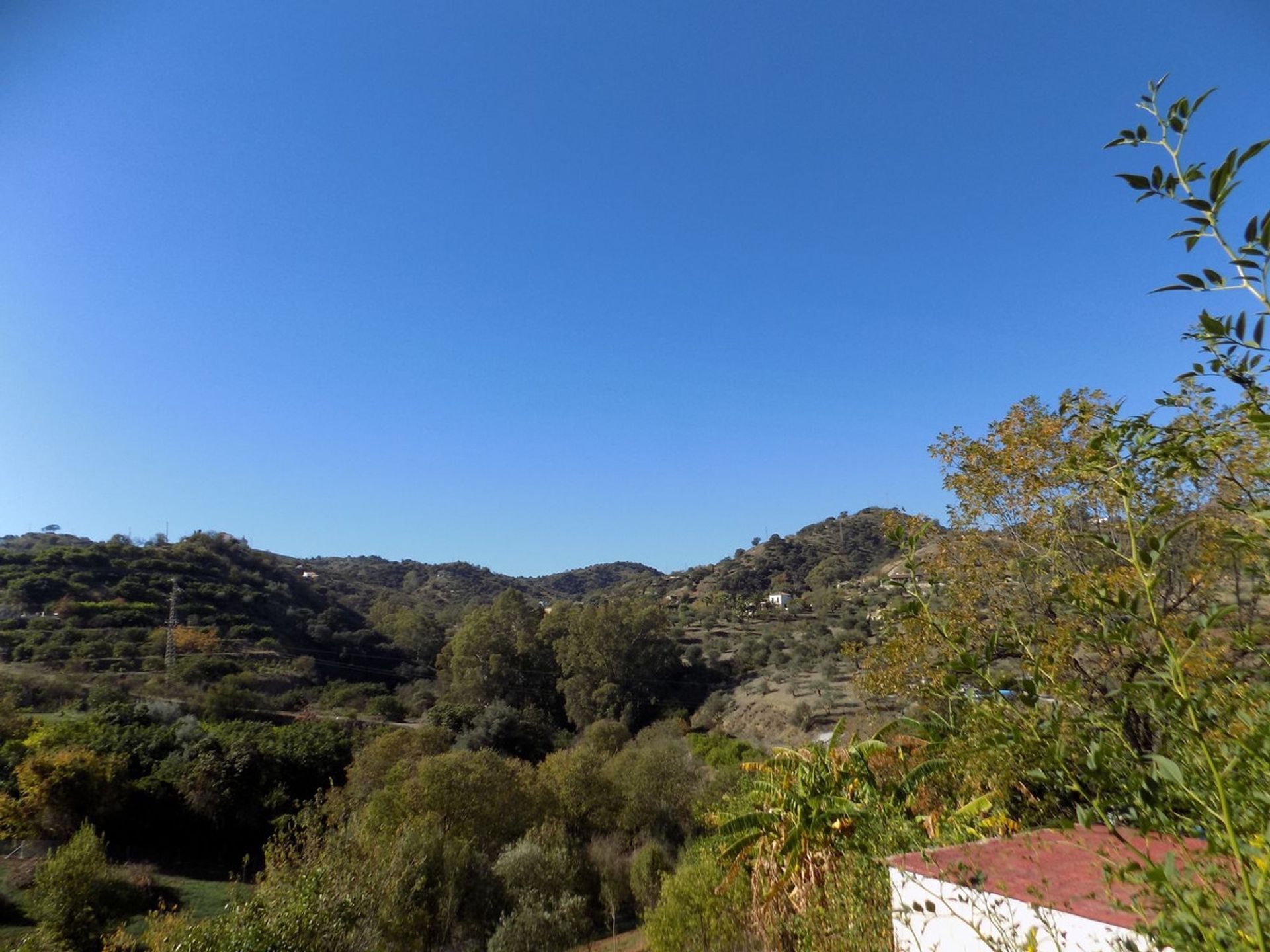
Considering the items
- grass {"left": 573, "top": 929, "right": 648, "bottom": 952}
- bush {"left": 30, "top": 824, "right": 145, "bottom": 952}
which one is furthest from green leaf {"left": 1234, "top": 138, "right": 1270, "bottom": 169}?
bush {"left": 30, "top": 824, "right": 145, "bottom": 952}

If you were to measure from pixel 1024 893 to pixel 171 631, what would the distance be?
44382mm

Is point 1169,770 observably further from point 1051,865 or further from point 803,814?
point 803,814

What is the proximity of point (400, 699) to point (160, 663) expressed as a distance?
12.7 metres

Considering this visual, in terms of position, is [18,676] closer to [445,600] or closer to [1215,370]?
[1215,370]

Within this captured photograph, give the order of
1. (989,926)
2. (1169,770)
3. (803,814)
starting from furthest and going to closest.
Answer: (803,814), (989,926), (1169,770)

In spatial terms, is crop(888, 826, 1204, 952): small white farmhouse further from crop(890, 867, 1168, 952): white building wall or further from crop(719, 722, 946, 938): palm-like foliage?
crop(719, 722, 946, 938): palm-like foliage

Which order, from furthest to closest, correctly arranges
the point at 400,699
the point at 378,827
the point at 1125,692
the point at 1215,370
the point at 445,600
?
1. the point at 445,600
2. the point at 400,699
3. the point at 378,827
4. the point at 1215,370
5. the point at 1125,692

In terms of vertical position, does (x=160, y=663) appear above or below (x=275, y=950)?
above

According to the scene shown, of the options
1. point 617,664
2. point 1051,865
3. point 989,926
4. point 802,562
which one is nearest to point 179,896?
point 1051,865

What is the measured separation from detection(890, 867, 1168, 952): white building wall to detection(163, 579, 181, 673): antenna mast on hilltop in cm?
4014

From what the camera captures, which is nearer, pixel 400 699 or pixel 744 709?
pixel 744 709

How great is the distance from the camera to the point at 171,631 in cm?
3841

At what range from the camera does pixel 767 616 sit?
55.6 m

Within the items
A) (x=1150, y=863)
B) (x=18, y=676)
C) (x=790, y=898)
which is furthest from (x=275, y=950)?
(x=18, y=676)
